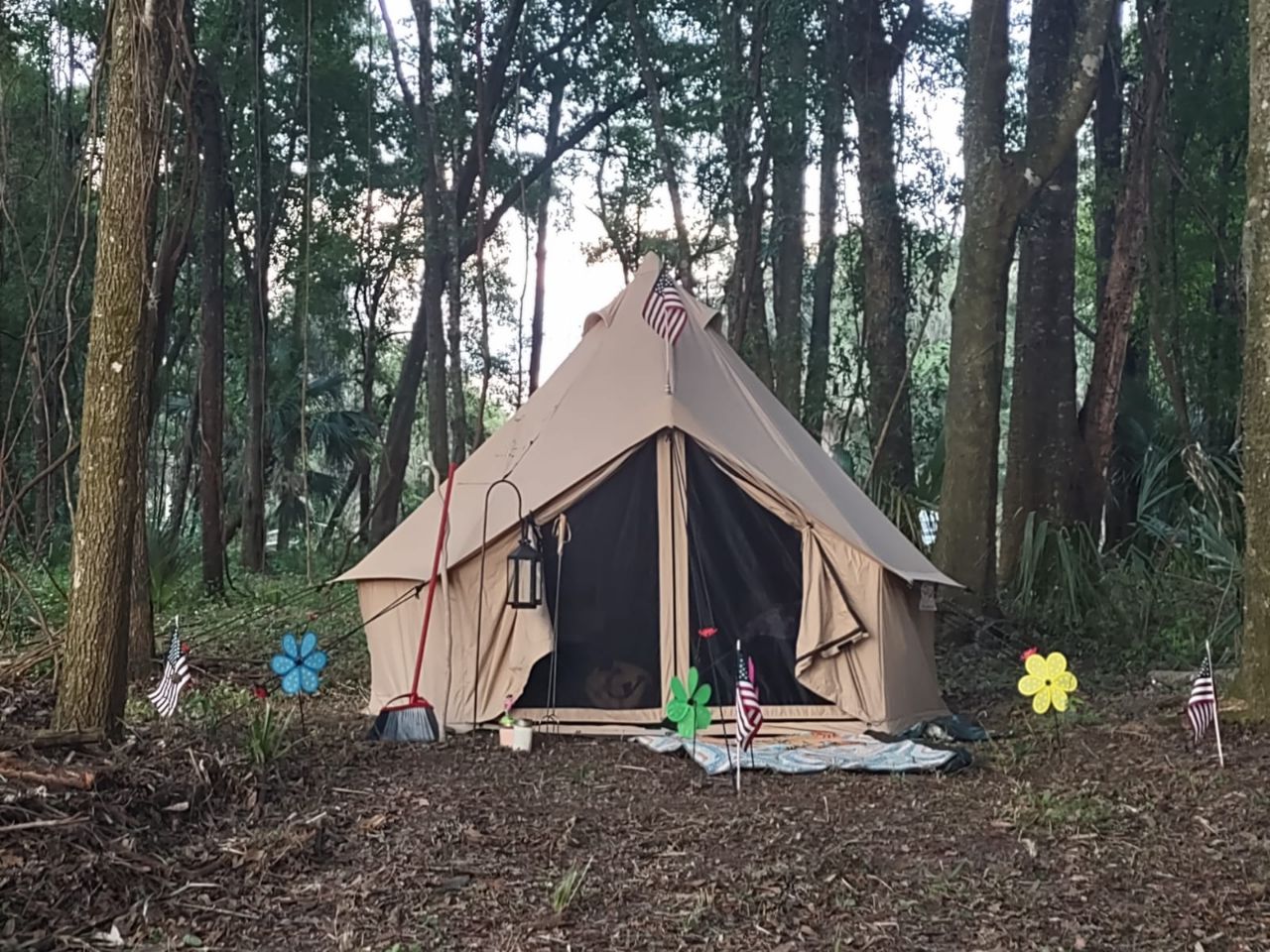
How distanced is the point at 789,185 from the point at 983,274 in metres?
5.48

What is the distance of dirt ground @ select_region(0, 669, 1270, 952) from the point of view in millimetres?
3350

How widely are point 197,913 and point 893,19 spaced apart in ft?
33.6

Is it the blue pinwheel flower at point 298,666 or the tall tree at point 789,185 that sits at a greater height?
the tall tree at point 789,185

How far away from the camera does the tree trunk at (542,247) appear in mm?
16281

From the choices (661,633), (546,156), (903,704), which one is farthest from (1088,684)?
(546,156)

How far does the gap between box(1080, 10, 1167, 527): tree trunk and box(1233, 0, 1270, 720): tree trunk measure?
175 inches

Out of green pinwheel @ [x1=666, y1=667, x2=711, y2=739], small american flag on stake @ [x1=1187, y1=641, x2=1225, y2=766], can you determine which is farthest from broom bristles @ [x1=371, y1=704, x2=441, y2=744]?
small american flag on stake @ [x1=1187, y1=641, x2=1225, y2=766]

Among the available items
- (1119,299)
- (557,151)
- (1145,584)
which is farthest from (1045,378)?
(557,151)

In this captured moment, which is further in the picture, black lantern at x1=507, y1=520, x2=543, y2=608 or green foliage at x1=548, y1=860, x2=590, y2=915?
black lantern at x1=507, y1=520, x2=543, y2=608

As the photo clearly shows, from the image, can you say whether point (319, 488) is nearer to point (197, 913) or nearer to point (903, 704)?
point (903, 704)

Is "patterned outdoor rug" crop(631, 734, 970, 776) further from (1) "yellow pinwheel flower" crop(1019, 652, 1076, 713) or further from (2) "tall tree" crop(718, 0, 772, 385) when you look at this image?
(2) "tall tree" crop(718, 0, 772, 385)

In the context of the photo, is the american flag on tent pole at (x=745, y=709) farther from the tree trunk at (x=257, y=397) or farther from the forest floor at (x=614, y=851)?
the tree trunk at (x=257, y=397)

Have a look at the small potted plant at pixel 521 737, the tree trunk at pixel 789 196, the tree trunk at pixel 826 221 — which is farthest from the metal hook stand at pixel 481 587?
the tree trunk at pixel 826 221

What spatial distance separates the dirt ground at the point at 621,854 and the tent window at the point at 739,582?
45.1 inches
